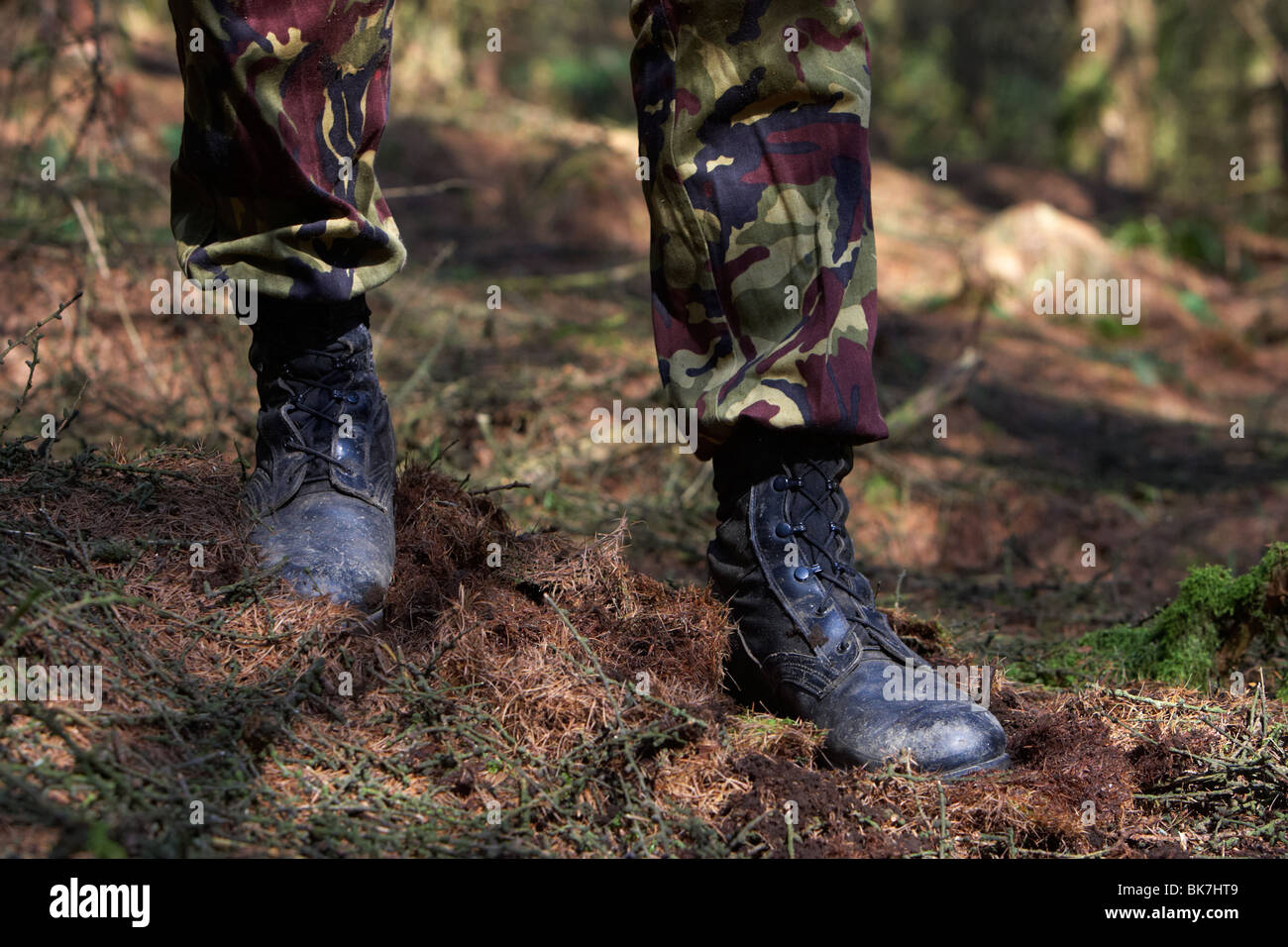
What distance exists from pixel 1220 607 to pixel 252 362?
6.51 feet

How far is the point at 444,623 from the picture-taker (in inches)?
68.3

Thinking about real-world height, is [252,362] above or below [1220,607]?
above

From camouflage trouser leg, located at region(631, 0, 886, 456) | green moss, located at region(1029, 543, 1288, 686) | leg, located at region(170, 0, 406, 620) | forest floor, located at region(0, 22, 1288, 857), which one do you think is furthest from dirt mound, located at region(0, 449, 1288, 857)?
camouflage trouser leg, located at region(631, 0, 886, 456)

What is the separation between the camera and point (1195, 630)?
7.25 ft

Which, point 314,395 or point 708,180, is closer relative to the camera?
point 708,180

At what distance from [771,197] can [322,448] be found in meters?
0.89

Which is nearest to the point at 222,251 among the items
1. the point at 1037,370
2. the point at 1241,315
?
the point at 1037,370

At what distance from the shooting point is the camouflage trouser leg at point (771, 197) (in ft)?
5.74

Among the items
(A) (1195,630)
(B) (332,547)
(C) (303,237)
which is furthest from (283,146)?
(A) (1195,630)

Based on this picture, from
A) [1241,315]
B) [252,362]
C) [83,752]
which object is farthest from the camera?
[1241,315]

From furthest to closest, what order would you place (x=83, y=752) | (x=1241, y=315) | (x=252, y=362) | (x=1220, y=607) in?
(x=1241, y=315), (x=1220, y=607), (x=252, y=362), (x=83, y=752)

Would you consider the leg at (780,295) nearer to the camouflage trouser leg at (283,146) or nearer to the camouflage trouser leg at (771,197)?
the camouflage trouser leg at (771,197)

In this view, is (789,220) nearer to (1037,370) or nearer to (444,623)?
(444,623)

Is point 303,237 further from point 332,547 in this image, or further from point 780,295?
point 780,295
